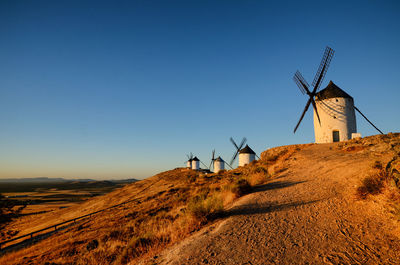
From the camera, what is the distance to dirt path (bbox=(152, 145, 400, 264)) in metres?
3.69

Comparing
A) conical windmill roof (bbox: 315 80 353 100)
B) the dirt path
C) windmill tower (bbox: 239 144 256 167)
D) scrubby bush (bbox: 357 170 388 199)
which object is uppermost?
conical windmill roof (bbox: 315 80 353 100)

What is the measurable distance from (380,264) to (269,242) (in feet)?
6.15

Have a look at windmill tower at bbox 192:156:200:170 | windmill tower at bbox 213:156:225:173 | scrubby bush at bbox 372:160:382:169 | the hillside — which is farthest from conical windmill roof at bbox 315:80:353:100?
windmill tower at bbox 192:156:200:170

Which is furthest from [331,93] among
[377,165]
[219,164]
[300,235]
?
[219,164]

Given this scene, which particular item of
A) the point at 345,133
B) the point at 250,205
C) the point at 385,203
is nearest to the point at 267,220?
the point at 250,205

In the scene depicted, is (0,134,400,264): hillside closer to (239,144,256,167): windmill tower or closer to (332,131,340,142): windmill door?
(332,131,340,142): windmill door

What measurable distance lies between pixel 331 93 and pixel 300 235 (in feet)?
77.0

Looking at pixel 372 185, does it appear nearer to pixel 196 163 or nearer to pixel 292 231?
pixel 292 231

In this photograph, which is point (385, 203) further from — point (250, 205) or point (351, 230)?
point (250, 205)

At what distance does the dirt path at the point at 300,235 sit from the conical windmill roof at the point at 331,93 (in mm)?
19141

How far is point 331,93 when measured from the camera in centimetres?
2252

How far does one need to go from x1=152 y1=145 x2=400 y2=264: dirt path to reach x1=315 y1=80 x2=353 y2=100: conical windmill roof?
19141 mm

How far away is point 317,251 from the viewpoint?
3.80 m

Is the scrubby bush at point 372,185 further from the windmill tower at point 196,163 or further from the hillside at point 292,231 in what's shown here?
the windmill tower at point 196,163
